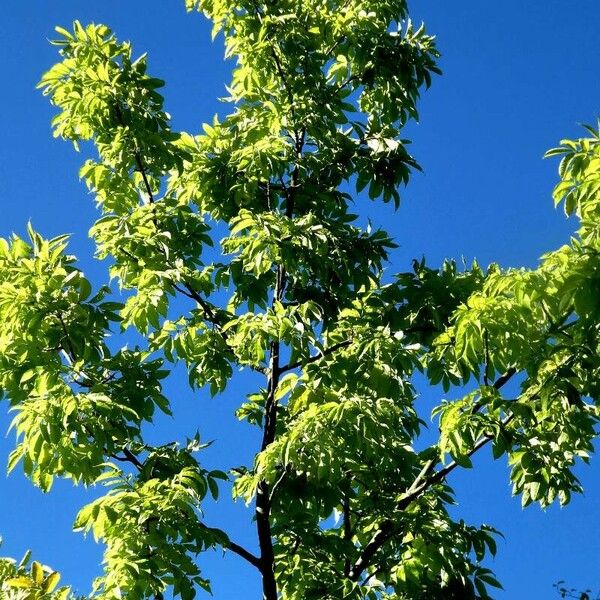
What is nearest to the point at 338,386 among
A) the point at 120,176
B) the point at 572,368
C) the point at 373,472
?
the point at 373,472

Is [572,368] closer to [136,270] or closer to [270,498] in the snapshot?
[270,498]

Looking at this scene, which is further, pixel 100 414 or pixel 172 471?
pixel 172 471

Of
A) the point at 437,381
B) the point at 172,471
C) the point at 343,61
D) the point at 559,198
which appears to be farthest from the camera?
the point at 343,61

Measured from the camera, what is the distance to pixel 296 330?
6.20 meters

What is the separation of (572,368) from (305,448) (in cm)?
193

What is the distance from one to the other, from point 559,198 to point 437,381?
2.01 meters

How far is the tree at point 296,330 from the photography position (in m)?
5.38

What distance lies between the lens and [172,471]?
629 cm

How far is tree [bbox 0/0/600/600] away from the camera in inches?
212

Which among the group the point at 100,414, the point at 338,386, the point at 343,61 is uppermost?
the point at 343,61

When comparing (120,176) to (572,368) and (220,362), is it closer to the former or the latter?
(220,362)

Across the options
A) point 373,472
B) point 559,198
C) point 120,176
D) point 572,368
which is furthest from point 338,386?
point 120,176

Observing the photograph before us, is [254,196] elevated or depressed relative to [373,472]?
elevated

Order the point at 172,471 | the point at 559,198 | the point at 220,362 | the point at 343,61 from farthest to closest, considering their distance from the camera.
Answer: the point at 343,61 → the point at 220,362 → the point at 172,471 → the point at 559,198
